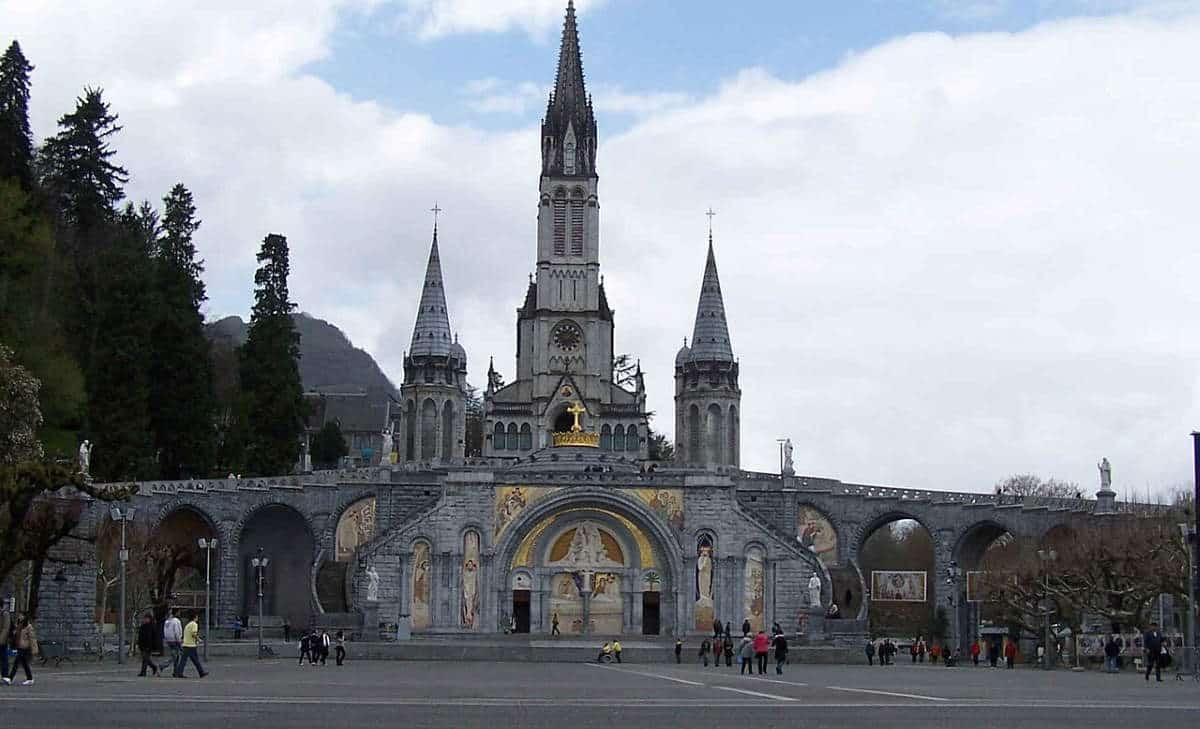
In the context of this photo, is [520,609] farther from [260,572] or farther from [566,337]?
[566,337]

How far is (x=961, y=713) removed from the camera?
20234 mm

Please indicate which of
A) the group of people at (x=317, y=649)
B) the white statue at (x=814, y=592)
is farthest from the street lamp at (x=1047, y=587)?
the group of people at (x=317, y=649)

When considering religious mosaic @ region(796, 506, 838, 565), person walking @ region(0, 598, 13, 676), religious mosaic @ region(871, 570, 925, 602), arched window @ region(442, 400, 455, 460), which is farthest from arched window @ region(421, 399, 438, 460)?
person walking @ region(0, 598, 13, 676)

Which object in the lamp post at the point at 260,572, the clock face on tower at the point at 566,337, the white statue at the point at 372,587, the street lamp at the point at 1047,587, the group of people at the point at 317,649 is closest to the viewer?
the group of people at the point at 317,649

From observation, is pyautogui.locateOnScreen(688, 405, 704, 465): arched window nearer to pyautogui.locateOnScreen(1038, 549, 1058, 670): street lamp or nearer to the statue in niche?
the statue in niche

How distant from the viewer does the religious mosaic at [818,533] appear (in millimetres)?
72875

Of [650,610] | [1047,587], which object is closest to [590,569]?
[650,610]

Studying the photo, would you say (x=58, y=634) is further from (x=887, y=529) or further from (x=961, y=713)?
(x=887, y=529)

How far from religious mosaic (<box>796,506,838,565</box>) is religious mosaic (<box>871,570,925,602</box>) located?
256 cm

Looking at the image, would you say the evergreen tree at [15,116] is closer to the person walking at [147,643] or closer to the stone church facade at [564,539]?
the stone church facade at [564,539]

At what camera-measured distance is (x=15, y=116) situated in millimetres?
68812

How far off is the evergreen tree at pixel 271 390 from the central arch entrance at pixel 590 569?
14.3m

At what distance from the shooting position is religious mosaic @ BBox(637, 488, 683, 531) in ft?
224

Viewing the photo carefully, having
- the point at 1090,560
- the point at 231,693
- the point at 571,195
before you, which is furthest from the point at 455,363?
the point at 231,693
